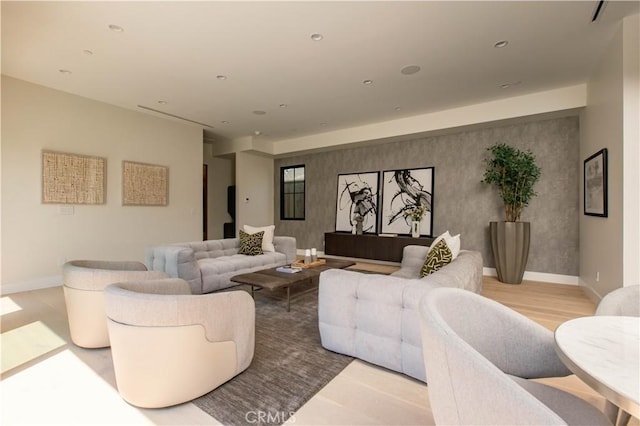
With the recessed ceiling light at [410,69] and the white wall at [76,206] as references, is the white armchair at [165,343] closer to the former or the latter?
the recessed ceiling light at [410,69]

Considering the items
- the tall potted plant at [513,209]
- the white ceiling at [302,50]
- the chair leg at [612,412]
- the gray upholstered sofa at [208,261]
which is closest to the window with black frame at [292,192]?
the gray upholstered sofa at [208,261]

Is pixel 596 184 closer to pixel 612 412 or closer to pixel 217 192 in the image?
pixel 612 412

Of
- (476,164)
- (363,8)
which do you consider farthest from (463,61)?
(476,164)

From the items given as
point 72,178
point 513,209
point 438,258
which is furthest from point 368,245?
point 72,178

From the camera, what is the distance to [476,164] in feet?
17.3

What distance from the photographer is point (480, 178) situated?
17.1 feet

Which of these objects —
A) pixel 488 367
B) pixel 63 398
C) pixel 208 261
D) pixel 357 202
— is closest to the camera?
pixel 488 367

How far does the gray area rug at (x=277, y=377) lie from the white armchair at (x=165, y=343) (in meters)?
0.16

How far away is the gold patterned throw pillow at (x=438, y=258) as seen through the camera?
283 cm

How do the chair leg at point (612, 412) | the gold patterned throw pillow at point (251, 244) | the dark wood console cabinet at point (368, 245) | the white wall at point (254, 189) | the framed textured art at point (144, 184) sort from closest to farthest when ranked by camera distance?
the chair leg at point (612, 412) < the gold patterned throw pillow at point (251, 244) < the framed textured art at point (144, 184) < the dark wood console cabinet at point (368, 245) < the white wall at point (254, 189)

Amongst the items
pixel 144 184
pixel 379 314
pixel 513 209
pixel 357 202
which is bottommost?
pixel 379 314

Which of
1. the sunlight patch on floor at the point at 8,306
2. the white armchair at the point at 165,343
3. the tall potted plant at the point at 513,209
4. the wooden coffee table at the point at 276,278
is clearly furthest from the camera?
the tall potted plant at the point at 513,209

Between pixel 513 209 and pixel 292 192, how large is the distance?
16.3ft

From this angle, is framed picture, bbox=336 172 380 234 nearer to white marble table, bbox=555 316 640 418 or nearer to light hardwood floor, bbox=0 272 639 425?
light hardwood floor, bbox=0 272 639 425
